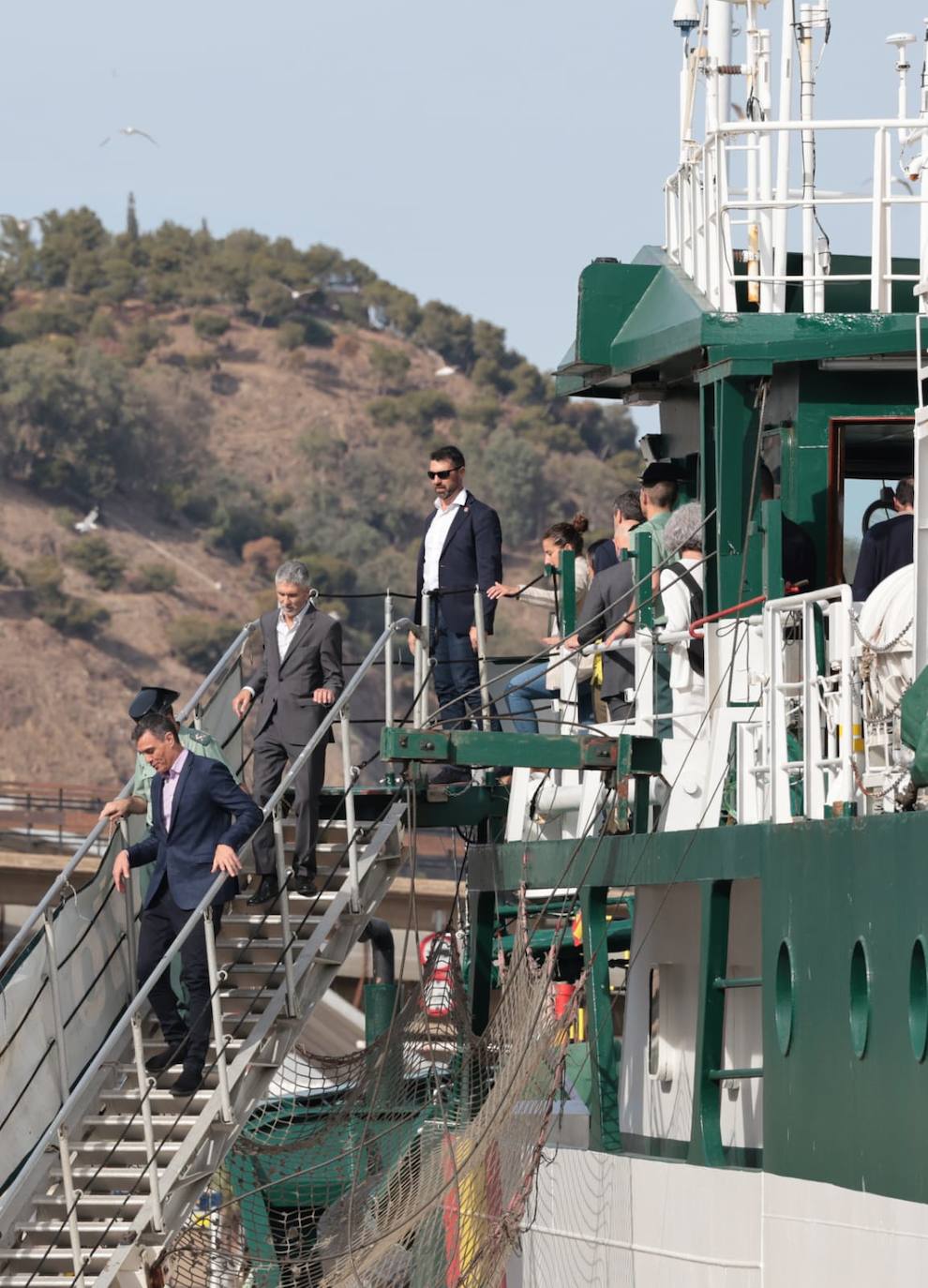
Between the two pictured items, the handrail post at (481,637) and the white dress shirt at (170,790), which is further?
the handrail post at (481,637)

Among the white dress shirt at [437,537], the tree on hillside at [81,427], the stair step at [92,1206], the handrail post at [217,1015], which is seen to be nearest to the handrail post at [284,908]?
the handrail post at [217,1015]

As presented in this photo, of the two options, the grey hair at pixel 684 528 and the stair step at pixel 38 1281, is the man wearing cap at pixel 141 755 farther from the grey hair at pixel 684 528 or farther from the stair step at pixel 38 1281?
the grey hair at pixel 684 528

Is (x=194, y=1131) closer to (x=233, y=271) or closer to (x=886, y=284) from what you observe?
(x=886, y=284)

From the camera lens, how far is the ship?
991cm

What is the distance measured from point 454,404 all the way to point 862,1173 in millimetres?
115104

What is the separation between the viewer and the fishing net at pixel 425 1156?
1224 centimetres

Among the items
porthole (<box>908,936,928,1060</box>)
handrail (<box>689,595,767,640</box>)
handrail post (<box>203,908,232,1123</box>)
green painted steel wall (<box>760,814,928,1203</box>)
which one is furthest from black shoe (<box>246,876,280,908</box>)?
porthole (<box>908,936,928,1060</box>)

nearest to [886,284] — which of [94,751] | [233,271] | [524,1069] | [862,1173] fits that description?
[524,1069]

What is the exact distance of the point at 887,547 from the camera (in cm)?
1157

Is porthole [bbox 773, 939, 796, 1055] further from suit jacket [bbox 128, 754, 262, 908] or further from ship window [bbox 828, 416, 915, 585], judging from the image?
suit jacket [bbox 128, 754, 262, 908]

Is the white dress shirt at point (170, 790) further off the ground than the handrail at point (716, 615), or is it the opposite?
the handrail at point (716, 615)

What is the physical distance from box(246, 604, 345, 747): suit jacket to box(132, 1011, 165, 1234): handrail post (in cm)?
227

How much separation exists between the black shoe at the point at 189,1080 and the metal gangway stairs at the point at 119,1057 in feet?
0.38

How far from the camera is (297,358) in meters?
121
